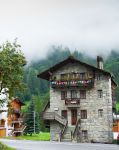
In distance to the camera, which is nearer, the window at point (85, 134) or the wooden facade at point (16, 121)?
the window at point (85, 134)

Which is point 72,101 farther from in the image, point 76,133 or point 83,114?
point 76,133

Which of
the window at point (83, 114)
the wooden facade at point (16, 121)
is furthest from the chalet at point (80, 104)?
the wooden facade at point (16, 121)

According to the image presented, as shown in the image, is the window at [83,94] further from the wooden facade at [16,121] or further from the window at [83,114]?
the wooden facade at [16,121]

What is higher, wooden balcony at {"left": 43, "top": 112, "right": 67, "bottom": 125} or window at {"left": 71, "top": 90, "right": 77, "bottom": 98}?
window at {"left": 71, "top": 90, "right": 77, "bottom": 98}

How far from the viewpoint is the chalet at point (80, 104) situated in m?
50.8

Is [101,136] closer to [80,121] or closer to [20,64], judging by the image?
[80,121]

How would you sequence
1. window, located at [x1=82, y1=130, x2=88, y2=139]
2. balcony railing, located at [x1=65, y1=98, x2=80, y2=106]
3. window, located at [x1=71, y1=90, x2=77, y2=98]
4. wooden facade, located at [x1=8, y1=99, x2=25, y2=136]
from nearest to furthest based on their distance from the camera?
window, located at [x1=82, y1=130, x2=88, y2=139]
balcony railing, located at [x1=65, y1=98, x2=80, y2=106]
window, located at [x1=71, y1=90, x2=77, y2=98]
wooden facade, located at [x1=8, y1=99, x2=25, y2=136]

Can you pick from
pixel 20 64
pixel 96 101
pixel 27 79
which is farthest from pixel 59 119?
pixel 27 79

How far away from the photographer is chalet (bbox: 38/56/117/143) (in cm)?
5078

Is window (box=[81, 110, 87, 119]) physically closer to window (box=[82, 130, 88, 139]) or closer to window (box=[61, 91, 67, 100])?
window (box=[82, 130, 88, 139])

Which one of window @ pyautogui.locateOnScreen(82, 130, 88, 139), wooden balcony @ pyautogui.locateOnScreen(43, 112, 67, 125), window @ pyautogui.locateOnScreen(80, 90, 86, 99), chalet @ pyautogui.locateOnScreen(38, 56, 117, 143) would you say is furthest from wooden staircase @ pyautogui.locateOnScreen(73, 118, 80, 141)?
window @ pyautogui.locateOnScreen(80, 90, 86, 99)

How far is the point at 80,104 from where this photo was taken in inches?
2053

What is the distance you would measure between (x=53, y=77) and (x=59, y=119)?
624 centimetres

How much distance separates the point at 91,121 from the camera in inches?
2015
